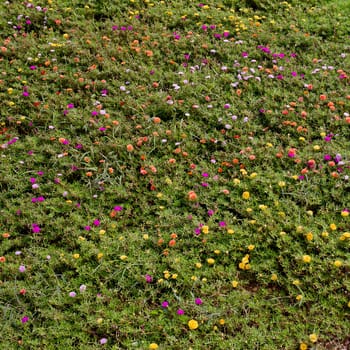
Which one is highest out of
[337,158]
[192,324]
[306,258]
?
[337,158]

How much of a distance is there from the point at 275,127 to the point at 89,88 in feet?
7.25

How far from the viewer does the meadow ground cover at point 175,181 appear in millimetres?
3002

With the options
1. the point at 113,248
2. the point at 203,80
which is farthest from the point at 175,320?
the point at 203,80

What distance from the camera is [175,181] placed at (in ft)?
12.7

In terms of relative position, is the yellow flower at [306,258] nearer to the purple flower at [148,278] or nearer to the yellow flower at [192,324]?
the yellow flower at [192,324]

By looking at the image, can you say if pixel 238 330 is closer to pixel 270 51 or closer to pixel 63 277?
pixel 63 277

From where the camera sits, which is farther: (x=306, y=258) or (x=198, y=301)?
(x=306, y=258)

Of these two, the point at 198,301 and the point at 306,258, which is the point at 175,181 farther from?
the point at 306,258

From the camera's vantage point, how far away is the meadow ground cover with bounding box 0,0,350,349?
3002 millimetres

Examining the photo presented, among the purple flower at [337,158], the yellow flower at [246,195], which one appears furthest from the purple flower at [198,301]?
the purple flower at [337,158]

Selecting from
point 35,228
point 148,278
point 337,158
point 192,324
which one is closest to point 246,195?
point 337,158

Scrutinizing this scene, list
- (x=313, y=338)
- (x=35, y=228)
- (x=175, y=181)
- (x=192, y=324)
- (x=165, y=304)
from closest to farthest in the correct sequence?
(x=313, y=338)
(x=192, y=324)
(x=165, y=304)
(x=35, y=228)
(x=175, y=181)

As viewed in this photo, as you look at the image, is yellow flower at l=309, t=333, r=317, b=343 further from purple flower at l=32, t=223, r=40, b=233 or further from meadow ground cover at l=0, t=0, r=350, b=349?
purple flower at l=32, t=223, r=40, b=233

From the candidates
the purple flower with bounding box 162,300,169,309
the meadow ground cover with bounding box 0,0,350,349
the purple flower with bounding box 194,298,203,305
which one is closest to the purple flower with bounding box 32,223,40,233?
the meadow ground cover with bounding box 0,0,350,349
